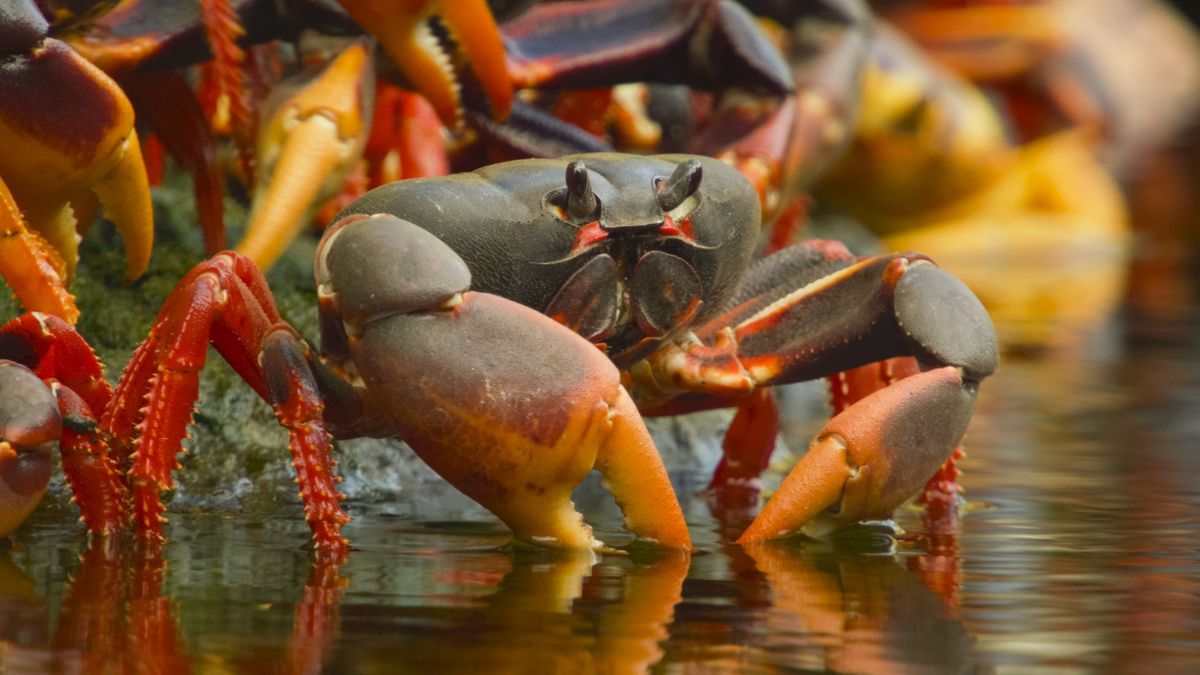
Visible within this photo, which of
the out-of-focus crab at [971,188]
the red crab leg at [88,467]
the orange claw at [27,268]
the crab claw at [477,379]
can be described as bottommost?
the out-of-focus crab at [971,188]

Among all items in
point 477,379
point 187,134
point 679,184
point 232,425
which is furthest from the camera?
point 187,134

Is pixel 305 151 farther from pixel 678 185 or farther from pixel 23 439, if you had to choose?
pixel 23 439

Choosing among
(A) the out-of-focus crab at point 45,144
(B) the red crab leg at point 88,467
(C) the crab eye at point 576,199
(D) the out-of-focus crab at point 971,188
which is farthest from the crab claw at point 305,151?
(D) the out-of-focus crab at point 971,188

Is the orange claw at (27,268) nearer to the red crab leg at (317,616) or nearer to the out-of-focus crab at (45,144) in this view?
the out-of-focus crab at (45,144)

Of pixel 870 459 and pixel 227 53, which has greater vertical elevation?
pixel 227 53

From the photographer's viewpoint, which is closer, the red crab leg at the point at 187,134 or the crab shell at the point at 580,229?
the crab shell at the point at 580,229

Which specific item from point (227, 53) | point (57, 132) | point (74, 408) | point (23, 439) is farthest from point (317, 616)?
point (227, 53)

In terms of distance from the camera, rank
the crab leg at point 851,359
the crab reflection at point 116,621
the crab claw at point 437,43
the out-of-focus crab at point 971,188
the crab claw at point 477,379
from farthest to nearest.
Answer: the out-of-focus crab at point 971,188 < the crab claw at point 437,43 < the crab leg at point 851,359 < the crab claw at point 477,379 < the crab reflection at point 116,621

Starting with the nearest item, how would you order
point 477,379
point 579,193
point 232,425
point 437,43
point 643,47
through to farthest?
point 477,379 < point 579,193 < point 232,425 < point 437,43 < point 643,47

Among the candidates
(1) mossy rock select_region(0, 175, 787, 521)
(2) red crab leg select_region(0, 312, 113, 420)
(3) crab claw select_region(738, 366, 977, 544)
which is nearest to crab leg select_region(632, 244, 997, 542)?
(3) crab claw select_region(738, 366, 977, 544)
